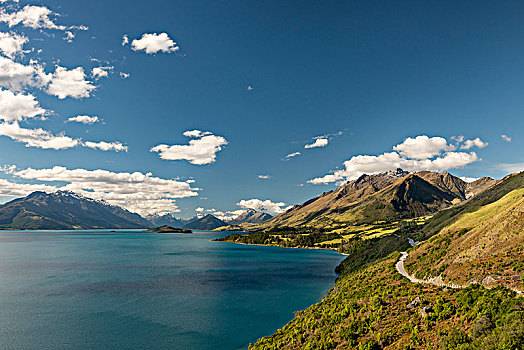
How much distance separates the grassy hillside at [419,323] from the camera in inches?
1142

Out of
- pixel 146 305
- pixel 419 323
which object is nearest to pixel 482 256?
pixel 419 323

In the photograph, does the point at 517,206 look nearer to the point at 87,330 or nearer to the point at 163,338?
the point at 163,338

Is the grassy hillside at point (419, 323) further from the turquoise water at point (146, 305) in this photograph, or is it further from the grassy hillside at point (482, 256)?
the turquoise water at point (146, 305)

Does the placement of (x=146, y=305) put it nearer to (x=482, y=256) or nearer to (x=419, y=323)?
(x=419, y=323)

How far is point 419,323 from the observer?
1448 inches

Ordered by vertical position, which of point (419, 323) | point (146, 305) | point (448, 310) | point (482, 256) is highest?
point (482, 256)

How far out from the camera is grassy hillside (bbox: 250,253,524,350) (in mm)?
29005

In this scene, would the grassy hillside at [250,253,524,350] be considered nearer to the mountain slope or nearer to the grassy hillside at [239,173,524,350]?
the grassy hillside at [239,173,524,350]

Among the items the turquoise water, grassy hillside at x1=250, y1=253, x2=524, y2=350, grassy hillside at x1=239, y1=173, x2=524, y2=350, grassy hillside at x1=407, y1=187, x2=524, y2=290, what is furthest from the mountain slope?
the turquoise water

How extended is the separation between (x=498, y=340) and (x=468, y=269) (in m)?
31.1

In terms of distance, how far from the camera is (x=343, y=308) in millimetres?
51594

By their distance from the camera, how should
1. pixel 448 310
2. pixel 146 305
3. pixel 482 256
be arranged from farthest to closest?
pixel 146 305, pixel 482 256, pixel 448 310

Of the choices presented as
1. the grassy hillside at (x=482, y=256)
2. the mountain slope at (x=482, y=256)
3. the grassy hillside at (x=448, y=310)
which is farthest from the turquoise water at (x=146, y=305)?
the grassy hillside at (x=482, y=256)

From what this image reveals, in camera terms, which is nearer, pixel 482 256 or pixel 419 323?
pixel 419 323
